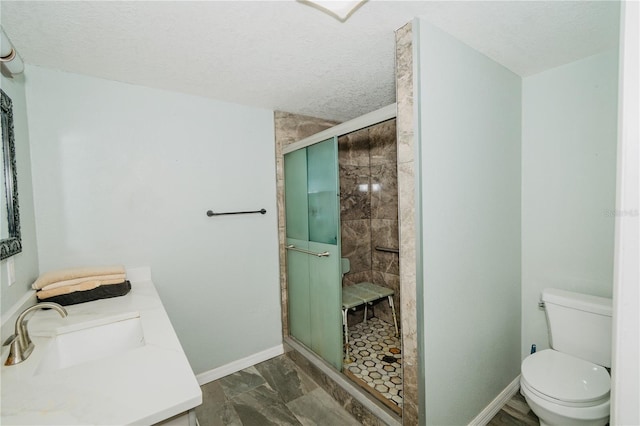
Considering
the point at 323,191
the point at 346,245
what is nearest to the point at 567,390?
the point at 323,191

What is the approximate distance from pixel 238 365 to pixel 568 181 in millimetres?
2889

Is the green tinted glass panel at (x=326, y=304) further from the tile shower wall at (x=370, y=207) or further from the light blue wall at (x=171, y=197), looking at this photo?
the tile shower wall at (x=370, y=207)

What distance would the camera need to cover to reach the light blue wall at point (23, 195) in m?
1.36

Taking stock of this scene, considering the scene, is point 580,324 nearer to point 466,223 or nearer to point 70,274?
point 466,223

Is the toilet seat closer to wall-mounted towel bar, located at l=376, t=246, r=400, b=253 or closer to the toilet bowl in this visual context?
the toilet bowl

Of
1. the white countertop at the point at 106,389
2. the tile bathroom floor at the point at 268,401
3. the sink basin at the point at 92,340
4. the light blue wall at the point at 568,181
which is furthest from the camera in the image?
the tile bathroom floor at the point at 268,401

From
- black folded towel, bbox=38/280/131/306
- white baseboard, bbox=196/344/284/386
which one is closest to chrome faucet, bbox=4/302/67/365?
black folded towel, bbox=38/280/131/306

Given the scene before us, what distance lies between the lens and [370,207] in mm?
3234

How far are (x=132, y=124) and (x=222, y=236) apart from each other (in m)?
1.03

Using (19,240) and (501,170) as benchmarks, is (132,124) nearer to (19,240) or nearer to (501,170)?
(19,240)

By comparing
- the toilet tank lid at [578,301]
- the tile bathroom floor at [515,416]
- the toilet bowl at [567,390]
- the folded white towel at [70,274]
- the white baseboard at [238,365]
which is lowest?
the tile bathroom floor at [515,416]

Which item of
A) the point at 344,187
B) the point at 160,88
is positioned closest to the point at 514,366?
the point at 344,187

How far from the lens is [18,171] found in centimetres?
143

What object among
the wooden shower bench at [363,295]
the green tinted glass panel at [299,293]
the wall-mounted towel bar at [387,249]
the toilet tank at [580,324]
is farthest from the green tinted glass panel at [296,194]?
the toilet tank at [580,324]
